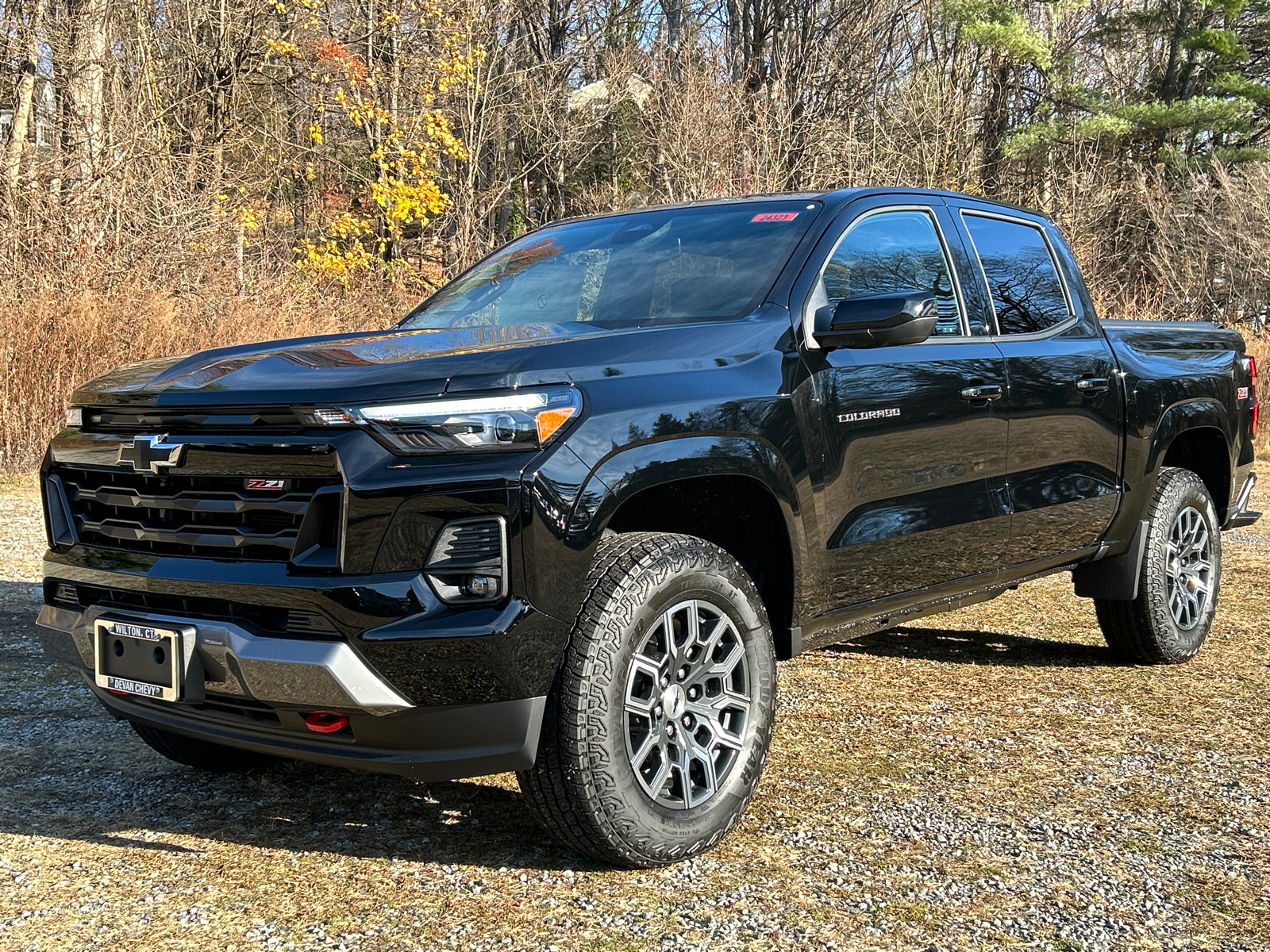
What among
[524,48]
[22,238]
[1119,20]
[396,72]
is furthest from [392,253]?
[1119,20]

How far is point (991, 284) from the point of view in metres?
4.78

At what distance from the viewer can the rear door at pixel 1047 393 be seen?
4648 mm

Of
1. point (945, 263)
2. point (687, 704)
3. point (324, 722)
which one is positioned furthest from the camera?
point (945, 263)

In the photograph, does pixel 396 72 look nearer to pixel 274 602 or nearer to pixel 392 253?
pixel 392 253

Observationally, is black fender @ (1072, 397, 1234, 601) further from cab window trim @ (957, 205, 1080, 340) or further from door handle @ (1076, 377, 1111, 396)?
cab window trim @ (957, 205, 1080, 340)

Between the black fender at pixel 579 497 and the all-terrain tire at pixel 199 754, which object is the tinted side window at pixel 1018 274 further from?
the all-terrain tire at pixel 199 754

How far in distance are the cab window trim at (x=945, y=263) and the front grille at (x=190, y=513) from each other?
5.26 feet

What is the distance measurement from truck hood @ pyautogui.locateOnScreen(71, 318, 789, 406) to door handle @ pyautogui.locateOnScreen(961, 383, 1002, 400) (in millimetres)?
880

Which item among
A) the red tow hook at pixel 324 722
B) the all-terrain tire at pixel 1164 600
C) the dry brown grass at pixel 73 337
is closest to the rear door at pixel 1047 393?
the all-terrain tire at pixel 1164 600

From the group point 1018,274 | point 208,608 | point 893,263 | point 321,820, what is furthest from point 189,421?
point 1018,274

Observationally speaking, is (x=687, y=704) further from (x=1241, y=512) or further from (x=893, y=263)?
(x=1241, y=512)

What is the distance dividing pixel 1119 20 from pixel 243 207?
23364 millimetres

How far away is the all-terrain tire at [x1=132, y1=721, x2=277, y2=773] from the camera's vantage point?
156 inches

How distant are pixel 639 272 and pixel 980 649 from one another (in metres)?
2.88
